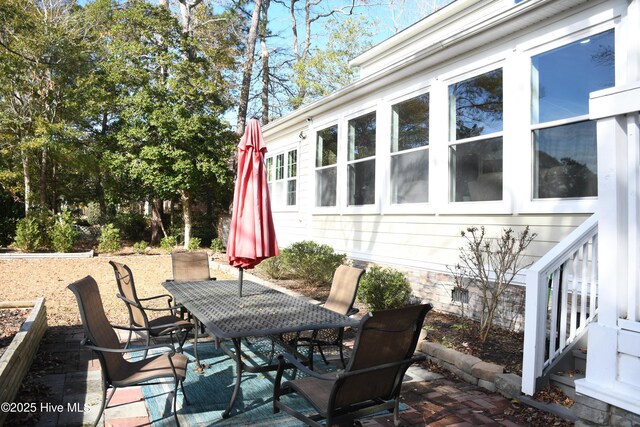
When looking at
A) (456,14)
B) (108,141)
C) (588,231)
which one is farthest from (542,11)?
(108,141)

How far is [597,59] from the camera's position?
4797mm

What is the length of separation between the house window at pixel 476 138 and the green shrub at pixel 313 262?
2.82 metres

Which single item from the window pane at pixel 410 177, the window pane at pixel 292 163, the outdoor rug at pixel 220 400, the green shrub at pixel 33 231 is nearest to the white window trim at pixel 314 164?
the window pane at pixel 292 163

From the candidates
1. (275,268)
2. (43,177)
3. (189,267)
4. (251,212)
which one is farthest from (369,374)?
(43,177)

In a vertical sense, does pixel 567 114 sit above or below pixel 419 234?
above

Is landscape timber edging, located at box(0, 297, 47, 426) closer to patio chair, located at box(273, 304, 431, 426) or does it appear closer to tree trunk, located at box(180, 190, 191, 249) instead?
patio chair, located at box(273, 304, 431, 426)

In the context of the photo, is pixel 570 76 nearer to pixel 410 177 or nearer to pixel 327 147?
pixel 410 177

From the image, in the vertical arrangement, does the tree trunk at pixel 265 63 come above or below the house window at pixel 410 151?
above

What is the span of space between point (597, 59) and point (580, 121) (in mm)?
668

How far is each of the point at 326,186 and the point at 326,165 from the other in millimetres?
483

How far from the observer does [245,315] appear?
12.6ft

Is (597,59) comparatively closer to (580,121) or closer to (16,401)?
(580,121)

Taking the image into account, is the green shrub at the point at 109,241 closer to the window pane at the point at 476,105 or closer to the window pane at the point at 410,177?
the window pane at the point at 410,177

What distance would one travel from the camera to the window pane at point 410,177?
7141 mm
